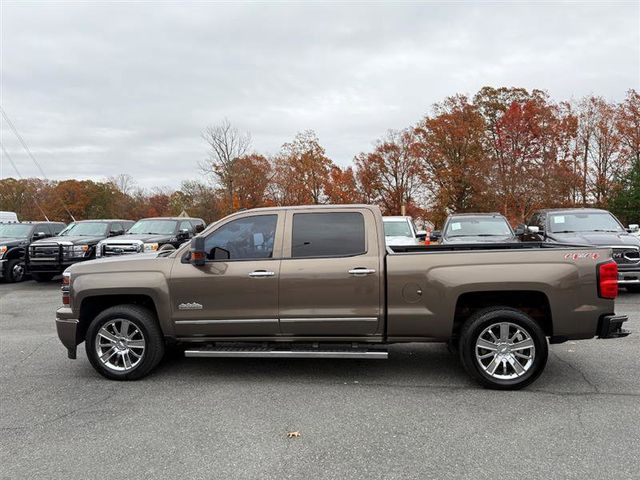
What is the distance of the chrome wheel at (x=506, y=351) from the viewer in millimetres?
4766

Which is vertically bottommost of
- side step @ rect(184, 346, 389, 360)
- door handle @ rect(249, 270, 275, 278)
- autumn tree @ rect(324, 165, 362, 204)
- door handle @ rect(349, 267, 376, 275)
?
side step @ rect(184, 346, 389, 360)

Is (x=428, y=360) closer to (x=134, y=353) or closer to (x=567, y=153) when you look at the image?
(x=134, y=353)

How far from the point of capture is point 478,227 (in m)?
12.5

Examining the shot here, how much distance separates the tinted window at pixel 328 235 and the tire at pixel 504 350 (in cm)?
139

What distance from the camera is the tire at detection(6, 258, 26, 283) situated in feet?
46.2

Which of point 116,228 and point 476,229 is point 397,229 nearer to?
point 476,229

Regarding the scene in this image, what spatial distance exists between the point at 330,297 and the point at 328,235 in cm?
66

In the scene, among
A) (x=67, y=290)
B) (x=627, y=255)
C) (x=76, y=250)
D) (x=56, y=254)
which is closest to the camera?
(x=67, y=290)

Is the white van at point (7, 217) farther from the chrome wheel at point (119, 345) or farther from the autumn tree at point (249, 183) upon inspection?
the chrome wheel at point (119, 345)

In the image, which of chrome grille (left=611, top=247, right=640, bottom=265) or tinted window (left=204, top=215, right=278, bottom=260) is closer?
tinted window (left=204, top=215, right=278, bottom=260)

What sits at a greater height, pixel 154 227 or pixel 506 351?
pixel 154 227

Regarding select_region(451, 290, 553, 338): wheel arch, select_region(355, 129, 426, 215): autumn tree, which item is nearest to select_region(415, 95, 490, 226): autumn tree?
select_region(355, 129, 426, 215): autumn tree

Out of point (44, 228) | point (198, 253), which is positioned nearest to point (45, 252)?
point (44, 228)

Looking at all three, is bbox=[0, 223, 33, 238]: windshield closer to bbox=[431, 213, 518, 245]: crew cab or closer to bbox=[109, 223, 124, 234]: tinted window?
bbox=[109, 223, 124, 234]: tinted window
